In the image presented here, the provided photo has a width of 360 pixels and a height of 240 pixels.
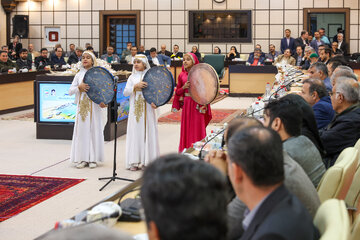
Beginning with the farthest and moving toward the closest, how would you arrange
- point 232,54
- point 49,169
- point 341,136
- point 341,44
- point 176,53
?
point 176,53 → point 232,54 → point 341,44 → point 49,169 → point 341,136

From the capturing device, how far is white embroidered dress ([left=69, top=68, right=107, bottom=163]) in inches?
269

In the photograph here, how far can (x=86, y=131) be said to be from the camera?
22.5 ft

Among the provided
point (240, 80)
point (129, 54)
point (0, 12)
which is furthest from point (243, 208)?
point (0, 12)

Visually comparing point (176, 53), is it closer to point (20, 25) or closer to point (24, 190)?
point (20, 25)

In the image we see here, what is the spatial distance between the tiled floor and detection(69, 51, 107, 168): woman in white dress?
14 cm

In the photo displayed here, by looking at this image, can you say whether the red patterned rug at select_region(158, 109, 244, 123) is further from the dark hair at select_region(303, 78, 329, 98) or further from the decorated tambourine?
the dark hair at select_region(303, 78, 329, 98)

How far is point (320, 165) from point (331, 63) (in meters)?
5.63

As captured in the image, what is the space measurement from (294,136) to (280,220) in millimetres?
1458

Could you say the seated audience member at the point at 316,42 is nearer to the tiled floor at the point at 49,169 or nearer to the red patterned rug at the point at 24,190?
the tiled floor at the point at 49,169

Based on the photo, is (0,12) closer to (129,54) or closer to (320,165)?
(129,54)

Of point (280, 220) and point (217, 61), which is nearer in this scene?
point (280, 220)

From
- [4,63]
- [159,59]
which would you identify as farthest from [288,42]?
[4,63]

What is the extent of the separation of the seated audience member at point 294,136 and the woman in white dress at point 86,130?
379cm

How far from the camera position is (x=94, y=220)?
253cm
